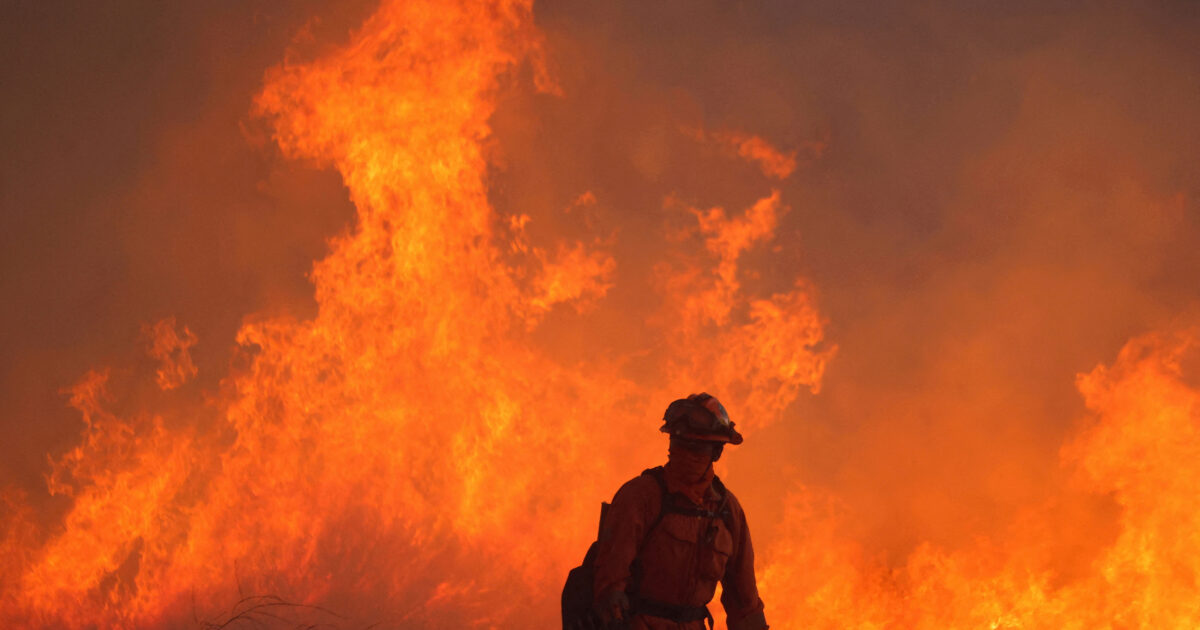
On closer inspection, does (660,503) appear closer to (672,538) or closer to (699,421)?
(672,538)

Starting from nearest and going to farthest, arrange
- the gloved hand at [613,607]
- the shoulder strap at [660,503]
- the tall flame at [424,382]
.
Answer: the gloved hand at [613,607] < the shoulder strap at [660,503] < the tall flame at [424,382]

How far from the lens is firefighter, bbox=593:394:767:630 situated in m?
5.50

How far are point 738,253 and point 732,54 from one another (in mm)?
2486

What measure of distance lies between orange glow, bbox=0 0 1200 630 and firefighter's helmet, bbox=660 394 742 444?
5.93m

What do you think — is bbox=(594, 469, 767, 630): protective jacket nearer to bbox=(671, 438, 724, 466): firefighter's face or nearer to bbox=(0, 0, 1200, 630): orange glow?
bbox=(671, 438, 724, 466): firefighter's face

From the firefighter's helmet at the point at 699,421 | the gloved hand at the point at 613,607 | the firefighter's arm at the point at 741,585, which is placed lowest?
the gloved hand at the point at 613,607

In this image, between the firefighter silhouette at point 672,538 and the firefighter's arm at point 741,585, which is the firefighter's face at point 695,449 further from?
the firefighter's arm at point 741,585

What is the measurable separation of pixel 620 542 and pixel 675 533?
0.33 metres

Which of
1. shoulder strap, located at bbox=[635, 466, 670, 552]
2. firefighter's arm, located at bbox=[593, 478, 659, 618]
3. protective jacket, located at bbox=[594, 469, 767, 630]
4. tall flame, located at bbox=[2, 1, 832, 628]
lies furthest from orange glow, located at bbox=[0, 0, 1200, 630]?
firefighter's arm, located at bbox=[593, 478, 659, 618]

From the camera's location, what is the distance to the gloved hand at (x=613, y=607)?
5.28 metres

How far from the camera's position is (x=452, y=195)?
12.0 m

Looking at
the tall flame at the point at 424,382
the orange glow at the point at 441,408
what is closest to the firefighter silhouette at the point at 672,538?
the orange glow at the point at 441,408

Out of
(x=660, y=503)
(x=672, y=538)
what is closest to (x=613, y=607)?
(x=672, y=538)

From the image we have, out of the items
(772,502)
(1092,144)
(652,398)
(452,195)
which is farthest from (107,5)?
(1092,144)
